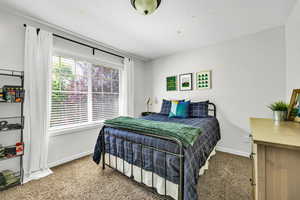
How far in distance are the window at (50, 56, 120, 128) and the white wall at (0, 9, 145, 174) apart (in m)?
0.26

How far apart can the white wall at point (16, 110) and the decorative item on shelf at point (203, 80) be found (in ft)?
8.66

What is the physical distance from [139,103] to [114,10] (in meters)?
2.62

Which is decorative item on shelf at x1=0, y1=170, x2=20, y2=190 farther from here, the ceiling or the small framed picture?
the small framed picture

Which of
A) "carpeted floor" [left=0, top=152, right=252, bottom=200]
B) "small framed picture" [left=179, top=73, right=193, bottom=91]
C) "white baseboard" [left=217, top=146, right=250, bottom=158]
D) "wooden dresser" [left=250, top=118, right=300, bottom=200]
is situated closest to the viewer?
"wooden dresser" [left=250, top=118, right=300, bottom=200]

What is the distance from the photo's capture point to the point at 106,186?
171cm

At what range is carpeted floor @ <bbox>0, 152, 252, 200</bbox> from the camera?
153cm

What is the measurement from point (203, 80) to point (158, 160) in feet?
7.76

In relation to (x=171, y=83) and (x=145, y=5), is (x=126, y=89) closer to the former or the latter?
(x=171, y=83)

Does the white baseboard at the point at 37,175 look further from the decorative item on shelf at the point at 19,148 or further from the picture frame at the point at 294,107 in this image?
the picture frame at the point at 294,107

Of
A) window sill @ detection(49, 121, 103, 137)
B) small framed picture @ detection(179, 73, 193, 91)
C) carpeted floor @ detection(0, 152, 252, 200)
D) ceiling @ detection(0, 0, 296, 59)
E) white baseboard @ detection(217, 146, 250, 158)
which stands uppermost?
ceiling @ detection(0, 0, 296, 59)

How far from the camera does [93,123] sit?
9.32 ft

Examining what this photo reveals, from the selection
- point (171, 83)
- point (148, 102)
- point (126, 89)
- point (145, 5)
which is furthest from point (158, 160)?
point (148, 102)

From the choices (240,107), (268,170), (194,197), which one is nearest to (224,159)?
(240,107)

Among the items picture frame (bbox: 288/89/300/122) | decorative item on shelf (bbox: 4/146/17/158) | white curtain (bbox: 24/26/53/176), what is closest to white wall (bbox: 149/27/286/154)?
picture frame (bbox: 288/89/300/122)
